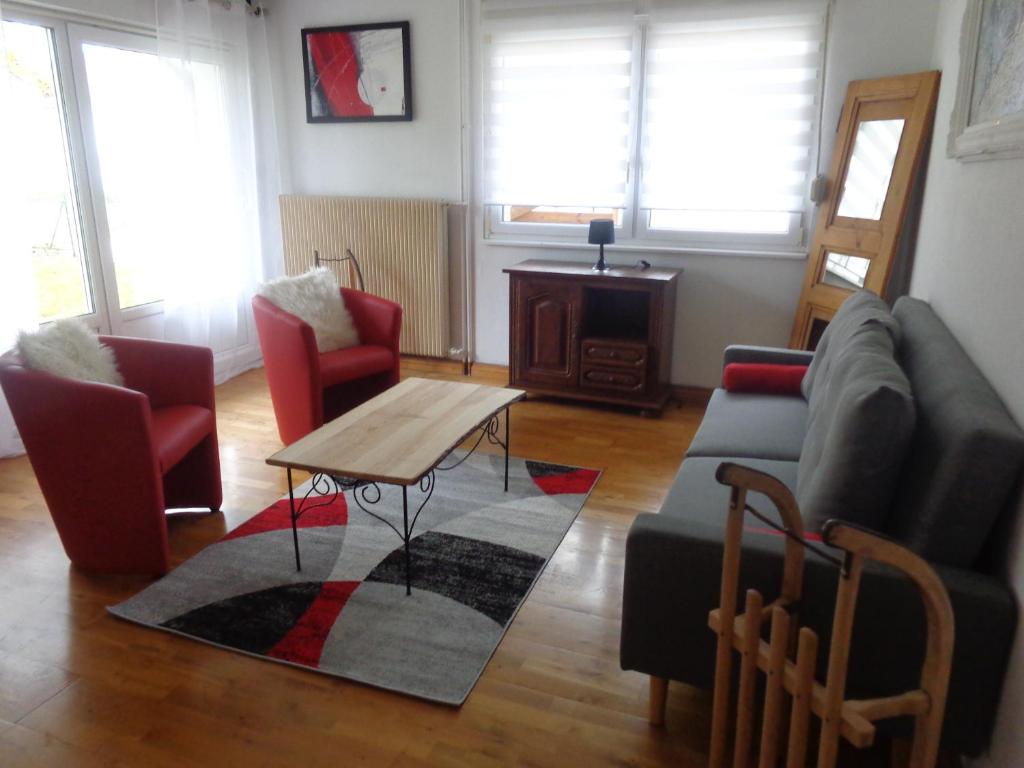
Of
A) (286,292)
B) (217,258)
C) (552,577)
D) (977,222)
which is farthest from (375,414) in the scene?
(217,258)

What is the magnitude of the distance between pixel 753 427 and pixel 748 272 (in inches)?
70.2

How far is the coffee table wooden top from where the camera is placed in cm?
236

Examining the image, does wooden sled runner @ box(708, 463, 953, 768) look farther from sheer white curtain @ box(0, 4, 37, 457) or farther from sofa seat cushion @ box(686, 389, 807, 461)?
sheer white curtain @ box(0, 4, 37, 457)

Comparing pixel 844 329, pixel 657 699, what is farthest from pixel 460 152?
pixel 657 699

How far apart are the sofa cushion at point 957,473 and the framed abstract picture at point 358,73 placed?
3.92 meters

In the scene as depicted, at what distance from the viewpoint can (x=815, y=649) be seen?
118cm

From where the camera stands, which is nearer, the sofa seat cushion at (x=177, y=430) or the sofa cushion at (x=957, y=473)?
the sofa cushion at (x=957, y=473)

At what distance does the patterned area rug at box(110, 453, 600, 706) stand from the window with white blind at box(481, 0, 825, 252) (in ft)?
6.46

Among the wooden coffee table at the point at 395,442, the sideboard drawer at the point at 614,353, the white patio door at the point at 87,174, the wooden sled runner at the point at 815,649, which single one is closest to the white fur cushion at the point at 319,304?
the wooden coffee table at the point at 395,442

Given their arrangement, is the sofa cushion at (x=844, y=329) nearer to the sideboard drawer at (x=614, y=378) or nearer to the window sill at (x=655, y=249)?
the window sill at (x=655, y=249)

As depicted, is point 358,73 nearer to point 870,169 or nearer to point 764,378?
point 870,169

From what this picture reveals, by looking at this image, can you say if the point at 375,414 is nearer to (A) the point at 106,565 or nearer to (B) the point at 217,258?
(A) the point at 106,565

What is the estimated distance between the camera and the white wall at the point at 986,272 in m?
1.48

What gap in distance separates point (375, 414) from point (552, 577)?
2.96 feet
